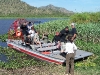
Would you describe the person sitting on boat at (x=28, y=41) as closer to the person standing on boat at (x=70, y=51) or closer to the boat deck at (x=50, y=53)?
the boat deck at (x=50, y=53)

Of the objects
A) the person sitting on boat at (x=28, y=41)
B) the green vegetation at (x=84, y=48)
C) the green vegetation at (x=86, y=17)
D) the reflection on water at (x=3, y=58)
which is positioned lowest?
the reflection on water at (x=3, y=58)

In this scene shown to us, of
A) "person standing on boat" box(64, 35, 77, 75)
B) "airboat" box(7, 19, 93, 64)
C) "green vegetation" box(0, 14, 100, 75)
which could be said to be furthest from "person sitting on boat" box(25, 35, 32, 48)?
"person standing on boat" box(64, 35, 77, 75)

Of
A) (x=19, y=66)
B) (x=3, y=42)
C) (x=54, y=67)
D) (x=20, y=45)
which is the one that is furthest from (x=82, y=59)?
(x=3, y=42)

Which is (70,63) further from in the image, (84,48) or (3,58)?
(3,58)

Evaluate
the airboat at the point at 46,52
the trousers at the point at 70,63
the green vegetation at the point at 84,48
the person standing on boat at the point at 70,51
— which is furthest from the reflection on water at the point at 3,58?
the person standing on boat at the point at 70,51

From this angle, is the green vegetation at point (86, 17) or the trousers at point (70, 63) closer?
the trousers at point (70, 63)

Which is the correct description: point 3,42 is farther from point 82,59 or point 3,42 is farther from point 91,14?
point 82,59

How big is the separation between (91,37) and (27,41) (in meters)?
7.21

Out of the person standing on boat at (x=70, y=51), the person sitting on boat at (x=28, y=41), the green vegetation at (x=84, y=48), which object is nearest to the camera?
the person standing on boat at (x=70, y=51)

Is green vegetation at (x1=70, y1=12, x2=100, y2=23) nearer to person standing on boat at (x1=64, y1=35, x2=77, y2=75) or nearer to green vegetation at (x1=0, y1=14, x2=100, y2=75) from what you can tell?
green vegetation at (x1=0, y1=14, x2=100, y2=75)

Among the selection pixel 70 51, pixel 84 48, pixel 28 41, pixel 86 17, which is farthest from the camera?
pixel 86 17

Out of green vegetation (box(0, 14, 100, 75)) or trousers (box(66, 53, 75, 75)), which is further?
green vegetation (box(0, 14, 100, 75))

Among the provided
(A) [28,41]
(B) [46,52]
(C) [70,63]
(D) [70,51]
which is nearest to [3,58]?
(A) [28,41]

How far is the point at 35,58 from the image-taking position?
20344 millimetres
